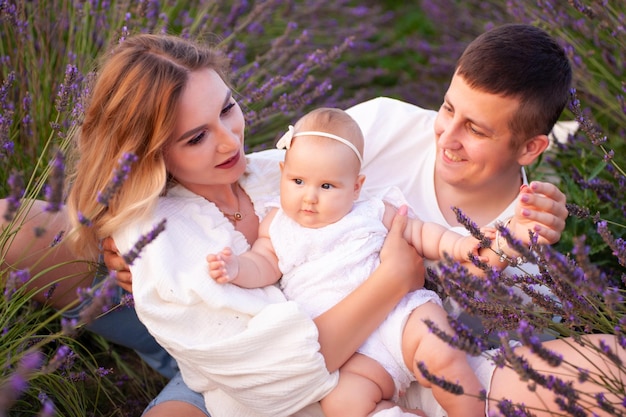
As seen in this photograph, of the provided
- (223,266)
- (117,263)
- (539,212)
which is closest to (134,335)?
(117,263)

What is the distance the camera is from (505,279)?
191cm

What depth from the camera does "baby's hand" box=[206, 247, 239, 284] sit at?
201 centimetres

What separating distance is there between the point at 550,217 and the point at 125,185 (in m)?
1.24

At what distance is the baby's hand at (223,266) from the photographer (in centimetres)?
201

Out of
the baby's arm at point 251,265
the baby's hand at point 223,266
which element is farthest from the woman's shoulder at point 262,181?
the baby's hand at point 223,266

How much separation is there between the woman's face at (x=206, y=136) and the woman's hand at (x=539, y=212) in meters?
0.84

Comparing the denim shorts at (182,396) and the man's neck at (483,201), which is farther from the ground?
the man's neck at (483,201)

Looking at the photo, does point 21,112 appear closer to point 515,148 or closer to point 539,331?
point 515,148

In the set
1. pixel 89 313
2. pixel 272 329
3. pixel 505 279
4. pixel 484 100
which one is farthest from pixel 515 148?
pixel 89 313

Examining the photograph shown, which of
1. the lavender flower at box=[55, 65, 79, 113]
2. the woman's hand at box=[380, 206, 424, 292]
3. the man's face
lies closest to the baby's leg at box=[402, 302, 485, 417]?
the woman's hand at box=[380, 206, 424, 292]

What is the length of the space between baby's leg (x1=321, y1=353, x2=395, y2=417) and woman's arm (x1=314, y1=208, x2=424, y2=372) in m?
0.04

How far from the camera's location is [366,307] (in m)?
2.09

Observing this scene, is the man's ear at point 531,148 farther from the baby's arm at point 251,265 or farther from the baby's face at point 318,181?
the baby's arm at point 251,265

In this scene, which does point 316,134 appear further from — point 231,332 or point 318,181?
point 231,332
